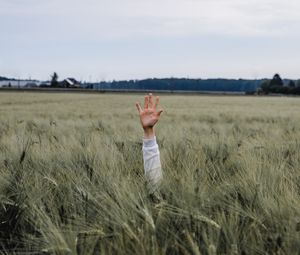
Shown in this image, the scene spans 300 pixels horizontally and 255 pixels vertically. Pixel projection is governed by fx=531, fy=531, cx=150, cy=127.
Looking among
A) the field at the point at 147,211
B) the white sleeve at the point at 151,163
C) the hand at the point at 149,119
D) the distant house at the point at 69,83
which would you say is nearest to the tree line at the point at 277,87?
the distant house at the point at 69,83

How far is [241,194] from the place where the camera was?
2410 millimetres

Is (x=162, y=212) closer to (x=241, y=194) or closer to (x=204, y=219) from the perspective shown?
(x=204, y=219)

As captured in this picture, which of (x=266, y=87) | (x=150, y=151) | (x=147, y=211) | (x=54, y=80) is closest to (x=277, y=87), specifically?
(x=266, y=87)

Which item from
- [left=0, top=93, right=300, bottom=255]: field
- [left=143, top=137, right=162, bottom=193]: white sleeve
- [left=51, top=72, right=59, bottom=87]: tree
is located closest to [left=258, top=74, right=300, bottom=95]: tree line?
[left=51, top=72, right=59, bottom=87]: tree

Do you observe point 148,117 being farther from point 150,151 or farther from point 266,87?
point 266,87

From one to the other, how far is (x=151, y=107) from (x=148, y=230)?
5.44ft

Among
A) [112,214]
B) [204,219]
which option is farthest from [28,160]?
[204,219]

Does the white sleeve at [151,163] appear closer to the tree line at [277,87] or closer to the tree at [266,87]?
the tree line at [277,87]

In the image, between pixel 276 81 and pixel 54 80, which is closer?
pixel 276 81

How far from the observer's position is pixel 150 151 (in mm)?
3166

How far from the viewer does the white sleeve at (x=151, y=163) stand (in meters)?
2.76

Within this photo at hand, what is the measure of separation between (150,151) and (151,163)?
10 cm

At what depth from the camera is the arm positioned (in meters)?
2.75

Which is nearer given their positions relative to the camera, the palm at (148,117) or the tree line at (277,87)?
the palm at (148,117)
